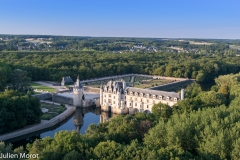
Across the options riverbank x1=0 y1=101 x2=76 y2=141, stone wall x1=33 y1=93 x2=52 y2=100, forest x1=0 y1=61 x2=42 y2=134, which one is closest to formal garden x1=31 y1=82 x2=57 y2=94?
stone wall x1=33 y1=93 x2=52 y2=100

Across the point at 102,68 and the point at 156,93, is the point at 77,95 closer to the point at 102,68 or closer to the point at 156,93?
the point at 156,93

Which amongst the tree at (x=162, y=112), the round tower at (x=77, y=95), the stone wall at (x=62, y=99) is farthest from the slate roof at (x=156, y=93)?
the stone wall at (x=62, y=99)

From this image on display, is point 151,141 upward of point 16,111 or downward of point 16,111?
upward

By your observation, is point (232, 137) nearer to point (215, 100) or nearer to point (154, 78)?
point (215, 100)

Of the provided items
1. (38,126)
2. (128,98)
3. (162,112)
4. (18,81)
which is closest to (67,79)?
(18,81)

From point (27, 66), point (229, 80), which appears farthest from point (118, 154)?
point (27, 66)

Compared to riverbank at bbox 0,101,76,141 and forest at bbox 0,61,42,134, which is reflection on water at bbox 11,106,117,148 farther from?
forest at bbox 0,61,42,134

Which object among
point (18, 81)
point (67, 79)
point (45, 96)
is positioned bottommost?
point (45, 96)
